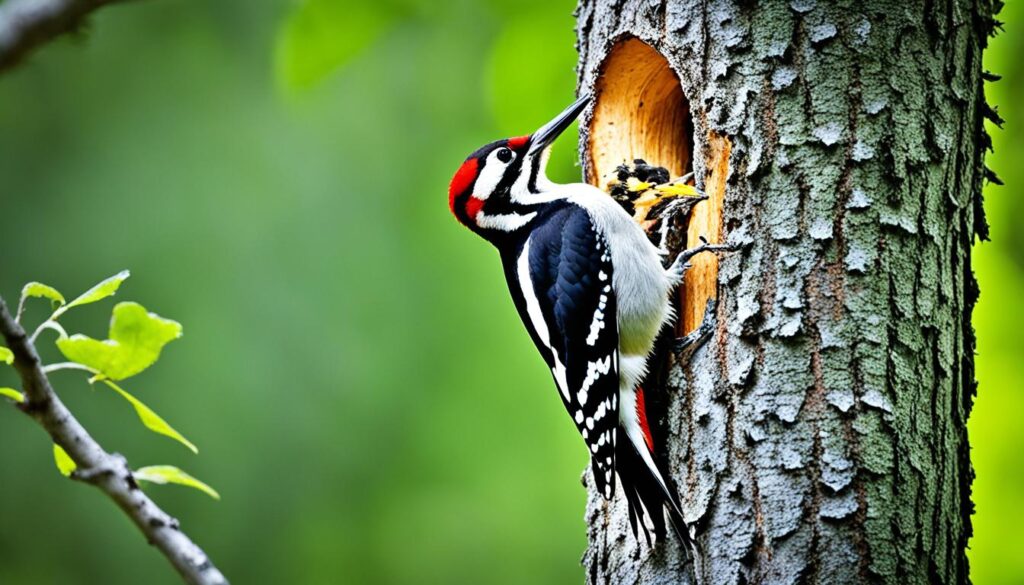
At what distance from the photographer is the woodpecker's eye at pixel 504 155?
3146 millimetres

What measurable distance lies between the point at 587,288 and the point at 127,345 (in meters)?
1.59

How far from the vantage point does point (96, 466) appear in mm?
1276

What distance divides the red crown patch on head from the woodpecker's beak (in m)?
0.18

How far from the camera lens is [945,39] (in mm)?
2404

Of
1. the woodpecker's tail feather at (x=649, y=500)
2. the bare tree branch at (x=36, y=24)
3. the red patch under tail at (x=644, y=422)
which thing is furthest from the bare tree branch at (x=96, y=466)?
the red patch under tail at (x=644, y=422)

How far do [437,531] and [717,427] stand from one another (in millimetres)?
3081

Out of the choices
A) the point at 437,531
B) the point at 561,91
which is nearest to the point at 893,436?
the point at 561,91

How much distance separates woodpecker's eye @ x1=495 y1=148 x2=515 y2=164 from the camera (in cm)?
315

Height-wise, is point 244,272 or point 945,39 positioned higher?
point 244,272

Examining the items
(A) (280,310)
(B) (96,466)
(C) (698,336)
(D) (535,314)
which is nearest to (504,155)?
(D) (535,314)

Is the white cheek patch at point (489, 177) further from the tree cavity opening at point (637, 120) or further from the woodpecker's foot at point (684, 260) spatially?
the woodpecker's foot at point (684, 260)

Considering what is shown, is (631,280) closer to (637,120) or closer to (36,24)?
(637,120)

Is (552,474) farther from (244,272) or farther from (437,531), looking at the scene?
(244,272)

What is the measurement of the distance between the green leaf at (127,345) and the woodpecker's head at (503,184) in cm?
178
